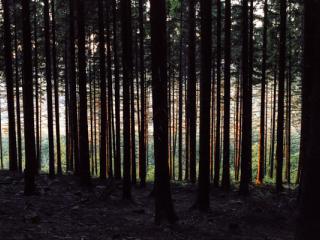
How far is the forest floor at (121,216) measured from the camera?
10.3 m

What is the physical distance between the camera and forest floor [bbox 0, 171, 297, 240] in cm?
1027

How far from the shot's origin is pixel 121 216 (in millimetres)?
13438

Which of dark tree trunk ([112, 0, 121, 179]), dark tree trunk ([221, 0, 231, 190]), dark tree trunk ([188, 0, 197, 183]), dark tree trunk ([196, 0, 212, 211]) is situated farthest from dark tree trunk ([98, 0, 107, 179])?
dark tree trunk ([196, 0, 212, 211])

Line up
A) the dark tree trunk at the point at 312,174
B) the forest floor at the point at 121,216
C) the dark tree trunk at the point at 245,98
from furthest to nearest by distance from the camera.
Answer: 1. the dark tree trunk at the point at 245,98
2. the forest floor at the point at 121,216
3. the dark tree trunk at the point at 312,174

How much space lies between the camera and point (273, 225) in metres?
13.2

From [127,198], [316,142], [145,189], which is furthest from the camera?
[145,189]

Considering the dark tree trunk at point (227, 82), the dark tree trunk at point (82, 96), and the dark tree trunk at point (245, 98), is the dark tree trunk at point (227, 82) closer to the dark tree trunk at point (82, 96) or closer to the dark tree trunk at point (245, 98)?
the dark tree trunk at point (245, 98)

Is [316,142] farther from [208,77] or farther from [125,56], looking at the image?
[125,56]

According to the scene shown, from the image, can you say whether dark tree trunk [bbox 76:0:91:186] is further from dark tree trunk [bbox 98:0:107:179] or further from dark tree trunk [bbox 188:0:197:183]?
dark tree trunk [bbox 188:0:197:183]

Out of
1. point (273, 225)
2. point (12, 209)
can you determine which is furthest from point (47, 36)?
point (273, 225)

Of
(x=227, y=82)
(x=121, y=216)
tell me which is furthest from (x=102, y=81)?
(x=121, y=216)

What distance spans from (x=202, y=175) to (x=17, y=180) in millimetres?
9851

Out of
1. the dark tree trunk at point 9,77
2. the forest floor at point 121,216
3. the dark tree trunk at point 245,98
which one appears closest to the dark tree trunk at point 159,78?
the forest floor at point 121,216

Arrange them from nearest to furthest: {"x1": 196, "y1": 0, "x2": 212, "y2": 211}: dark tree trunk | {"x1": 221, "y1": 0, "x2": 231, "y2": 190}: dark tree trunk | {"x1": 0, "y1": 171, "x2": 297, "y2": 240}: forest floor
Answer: {"x1": 0, "y1": 171, "x2": 297, "y2": 240}: forest floor < {"x1": 196, "y1": 0, "x2": 212, "y2": 211}: dark tree trunk < {"x1": 221, "y1": 0, "x2": 231, "y2": 190}: dark tree trunk
